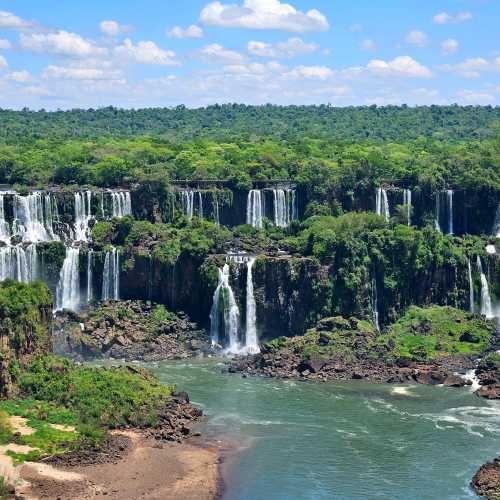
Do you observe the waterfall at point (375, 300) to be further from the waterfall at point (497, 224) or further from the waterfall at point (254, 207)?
the waterfall at point (497, 224)

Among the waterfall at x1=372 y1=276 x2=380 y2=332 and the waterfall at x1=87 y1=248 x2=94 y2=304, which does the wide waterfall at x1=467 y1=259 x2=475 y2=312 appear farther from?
the waterfall at x1=87 y1=248 x2=94 y2=304

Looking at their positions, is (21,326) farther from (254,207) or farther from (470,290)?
(254,207)

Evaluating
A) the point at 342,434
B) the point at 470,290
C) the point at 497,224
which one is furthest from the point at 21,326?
the point at 497,224

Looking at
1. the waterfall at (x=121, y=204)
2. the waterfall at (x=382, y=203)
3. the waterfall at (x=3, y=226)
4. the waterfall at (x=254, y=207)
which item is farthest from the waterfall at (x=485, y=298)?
the waterfall at (x=3, y=226)

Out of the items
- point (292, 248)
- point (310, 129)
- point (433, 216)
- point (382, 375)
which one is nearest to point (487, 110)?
point (310, 129)

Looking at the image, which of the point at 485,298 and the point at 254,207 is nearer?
the point at 485,298

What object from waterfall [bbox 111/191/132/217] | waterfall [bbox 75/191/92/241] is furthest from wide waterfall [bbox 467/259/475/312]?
waterfall [bbox 75/191/92/241]
